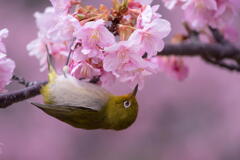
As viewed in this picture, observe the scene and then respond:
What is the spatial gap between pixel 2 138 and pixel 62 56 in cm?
288

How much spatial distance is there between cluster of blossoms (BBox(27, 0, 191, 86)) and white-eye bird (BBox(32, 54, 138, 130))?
7cm

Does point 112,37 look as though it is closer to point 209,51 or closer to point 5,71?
point 5,71

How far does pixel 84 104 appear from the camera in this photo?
149 cm

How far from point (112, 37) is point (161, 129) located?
3.02 meters

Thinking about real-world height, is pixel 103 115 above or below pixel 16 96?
below

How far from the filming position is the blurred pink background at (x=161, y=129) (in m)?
4.09

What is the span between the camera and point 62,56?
5.40 ft

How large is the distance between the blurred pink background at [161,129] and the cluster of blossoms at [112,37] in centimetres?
276

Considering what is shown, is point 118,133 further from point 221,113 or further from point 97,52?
point 97,52

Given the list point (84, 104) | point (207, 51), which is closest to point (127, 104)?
point (84, 104)

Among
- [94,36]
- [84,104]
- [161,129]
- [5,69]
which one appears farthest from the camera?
[161,129]

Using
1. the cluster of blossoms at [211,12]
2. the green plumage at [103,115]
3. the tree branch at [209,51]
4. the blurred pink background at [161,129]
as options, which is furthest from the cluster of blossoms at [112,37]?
the blurred pink background at [161,129]

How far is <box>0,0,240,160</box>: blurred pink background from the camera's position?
4086 millimetres

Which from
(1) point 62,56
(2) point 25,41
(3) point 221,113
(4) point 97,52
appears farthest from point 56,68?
(2) point 25,41
